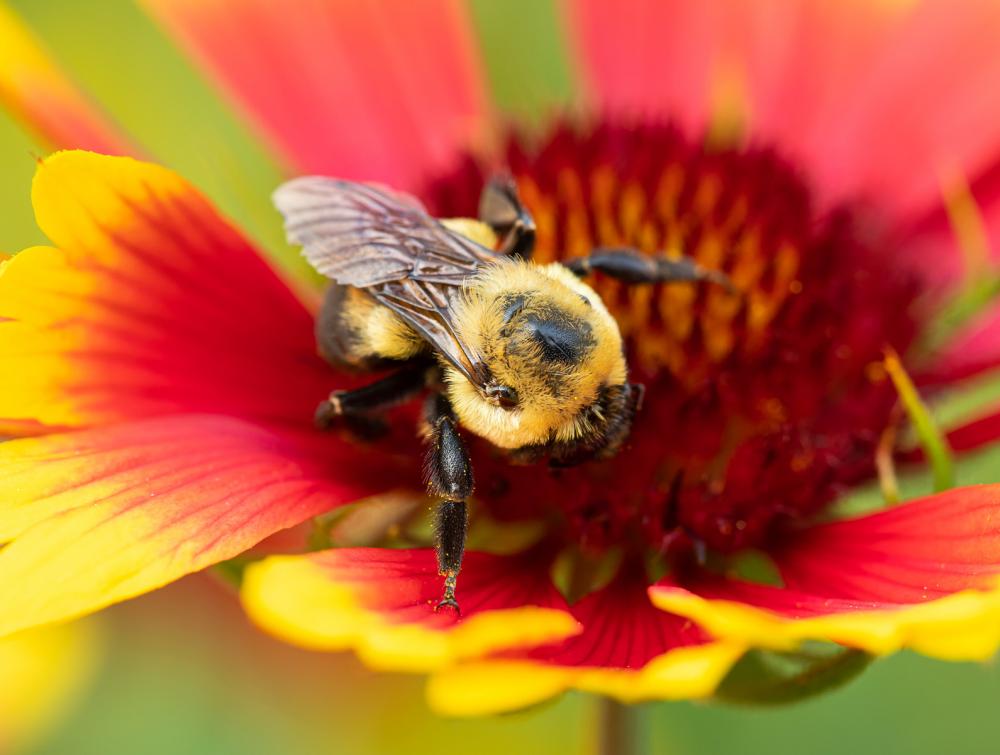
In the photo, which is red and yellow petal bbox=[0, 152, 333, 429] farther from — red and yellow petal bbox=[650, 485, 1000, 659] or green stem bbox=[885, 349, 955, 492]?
green stem bbox=[885, 349, 955, 492]

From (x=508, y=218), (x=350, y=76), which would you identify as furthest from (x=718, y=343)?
(x=350, y=76)

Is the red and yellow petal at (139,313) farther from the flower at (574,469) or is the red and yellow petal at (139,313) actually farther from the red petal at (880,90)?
the red petal at (880,90)

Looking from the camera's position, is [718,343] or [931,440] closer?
[931,440]

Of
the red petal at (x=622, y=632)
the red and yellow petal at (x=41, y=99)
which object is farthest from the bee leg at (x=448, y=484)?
the red and yellow petal at (x=41, y=99)

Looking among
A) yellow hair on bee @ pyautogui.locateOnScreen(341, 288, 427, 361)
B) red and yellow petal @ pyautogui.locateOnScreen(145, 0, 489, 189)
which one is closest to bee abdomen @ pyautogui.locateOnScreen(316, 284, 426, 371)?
yellow hair on bee @ pyautogui.locateOnScreen(341, 288, 427, 361)

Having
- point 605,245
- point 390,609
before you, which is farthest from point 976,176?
point 390,609

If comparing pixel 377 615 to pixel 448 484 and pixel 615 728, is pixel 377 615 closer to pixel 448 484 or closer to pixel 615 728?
pixel 448 484

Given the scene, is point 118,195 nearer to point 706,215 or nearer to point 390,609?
point 390,609
